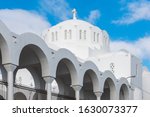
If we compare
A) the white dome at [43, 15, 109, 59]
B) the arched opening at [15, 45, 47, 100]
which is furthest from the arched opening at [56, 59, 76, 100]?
the white dome at [43, 15, 109, 59]

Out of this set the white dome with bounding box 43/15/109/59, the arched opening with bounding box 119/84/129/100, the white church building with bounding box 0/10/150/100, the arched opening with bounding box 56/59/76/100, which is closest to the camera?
the white church building with bounding box 0/10/150/100

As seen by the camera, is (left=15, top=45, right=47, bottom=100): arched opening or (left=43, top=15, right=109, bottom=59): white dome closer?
(left=15, top=45, right=47, bottom=100): arched opening

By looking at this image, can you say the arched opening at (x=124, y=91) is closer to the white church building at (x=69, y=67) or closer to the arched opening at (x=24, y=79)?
the white church building at (x=69, y=67)

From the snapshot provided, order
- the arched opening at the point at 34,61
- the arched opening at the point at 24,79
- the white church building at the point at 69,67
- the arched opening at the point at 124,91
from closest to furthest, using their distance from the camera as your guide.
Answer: the white church building at the point at 69,67 → the arched opening at the point at 34,61 → the arched opening at the point at 124,91 → the arched opening at the point at 24,79

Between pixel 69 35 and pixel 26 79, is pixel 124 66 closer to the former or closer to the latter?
pixel 69 35

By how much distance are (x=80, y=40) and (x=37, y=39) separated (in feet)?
55.9

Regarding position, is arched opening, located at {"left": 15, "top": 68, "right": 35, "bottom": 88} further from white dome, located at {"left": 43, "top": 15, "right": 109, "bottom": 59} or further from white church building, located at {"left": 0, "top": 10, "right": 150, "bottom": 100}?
white dome, located at {"left": 43, "top": 15, "right": 109, "bottom": 59}

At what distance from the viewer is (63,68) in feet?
87.5

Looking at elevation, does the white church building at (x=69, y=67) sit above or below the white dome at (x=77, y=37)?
below

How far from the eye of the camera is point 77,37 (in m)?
36.9

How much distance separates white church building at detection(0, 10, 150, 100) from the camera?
19.0 metres

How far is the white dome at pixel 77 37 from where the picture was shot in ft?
119

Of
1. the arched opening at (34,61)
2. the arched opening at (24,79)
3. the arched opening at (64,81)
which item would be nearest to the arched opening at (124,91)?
the arched opening at (64,81)

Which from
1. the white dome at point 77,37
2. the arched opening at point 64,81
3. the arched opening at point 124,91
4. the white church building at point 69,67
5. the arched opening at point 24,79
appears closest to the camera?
the white church building at point 69,67
